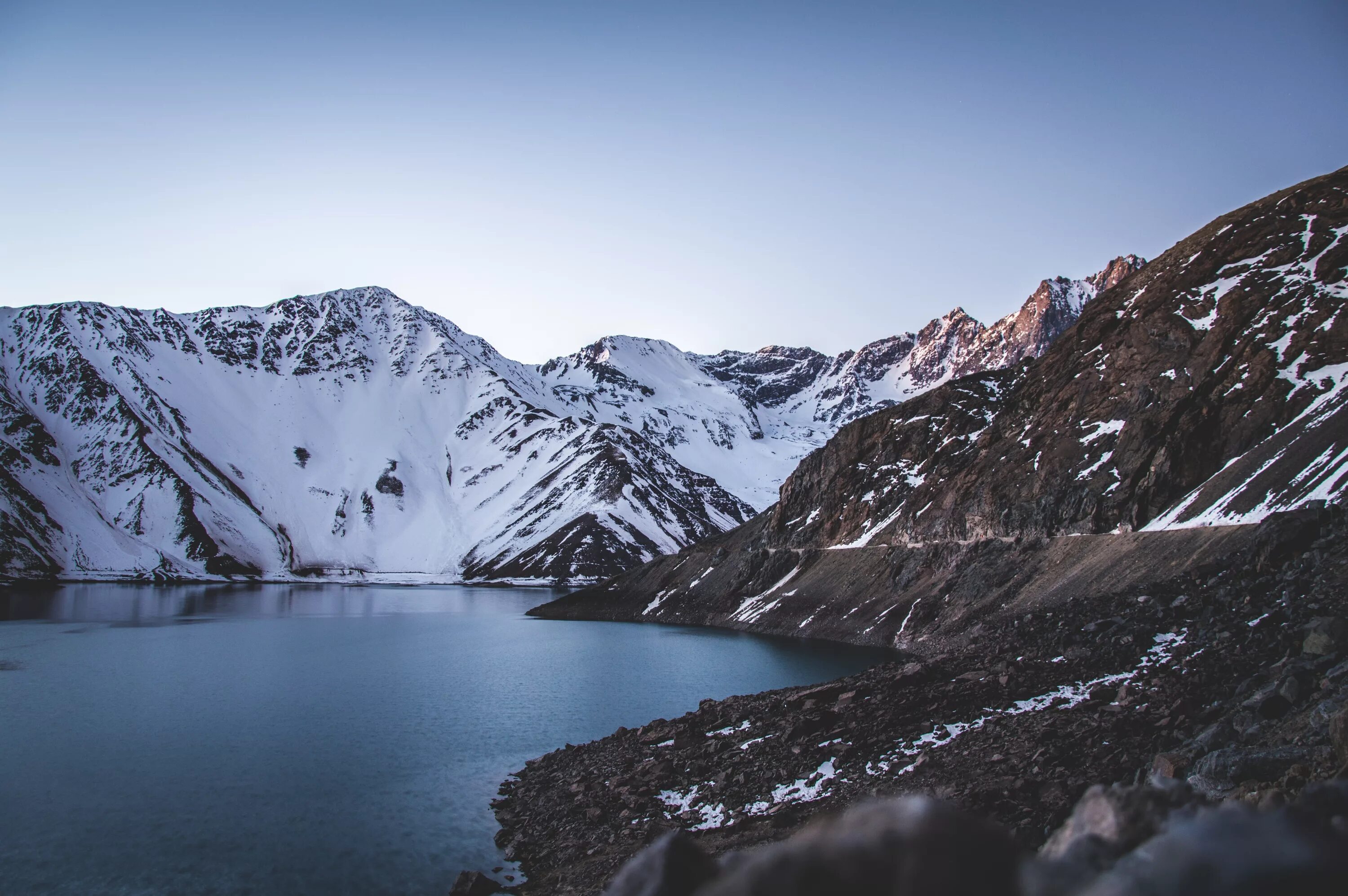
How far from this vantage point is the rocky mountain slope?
2148 inches

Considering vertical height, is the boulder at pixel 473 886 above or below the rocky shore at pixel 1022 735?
below

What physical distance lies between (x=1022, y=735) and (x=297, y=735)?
124 feet

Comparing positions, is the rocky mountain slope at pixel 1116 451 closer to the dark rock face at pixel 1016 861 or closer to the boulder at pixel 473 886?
the boulder at pixel 473 886

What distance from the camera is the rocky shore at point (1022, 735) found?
64.4 ft

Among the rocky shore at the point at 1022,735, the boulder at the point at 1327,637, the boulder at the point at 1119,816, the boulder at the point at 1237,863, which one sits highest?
the boulder at the point at 1237,863

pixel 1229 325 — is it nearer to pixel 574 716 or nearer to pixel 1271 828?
pixel 574 716

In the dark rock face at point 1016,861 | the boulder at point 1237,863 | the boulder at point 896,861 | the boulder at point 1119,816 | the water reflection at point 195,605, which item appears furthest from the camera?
the water reflection at point 195,605

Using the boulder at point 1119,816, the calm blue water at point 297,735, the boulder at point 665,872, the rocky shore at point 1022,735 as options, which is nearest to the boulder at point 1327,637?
the rocky shore at point 1022,735

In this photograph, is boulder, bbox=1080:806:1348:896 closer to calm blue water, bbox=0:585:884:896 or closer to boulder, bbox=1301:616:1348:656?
calm blue water, bbox=0:585:884:896

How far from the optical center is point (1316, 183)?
75188 millimetres

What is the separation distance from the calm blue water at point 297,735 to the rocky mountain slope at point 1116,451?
1226cm

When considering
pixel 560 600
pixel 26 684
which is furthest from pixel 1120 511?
pixel 560 600

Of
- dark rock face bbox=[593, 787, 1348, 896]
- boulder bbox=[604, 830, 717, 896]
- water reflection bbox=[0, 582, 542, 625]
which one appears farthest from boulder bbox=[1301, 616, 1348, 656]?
water reflection bbox=[0, 582, 542, 625]

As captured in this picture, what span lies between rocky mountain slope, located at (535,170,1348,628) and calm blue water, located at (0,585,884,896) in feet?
40.2
